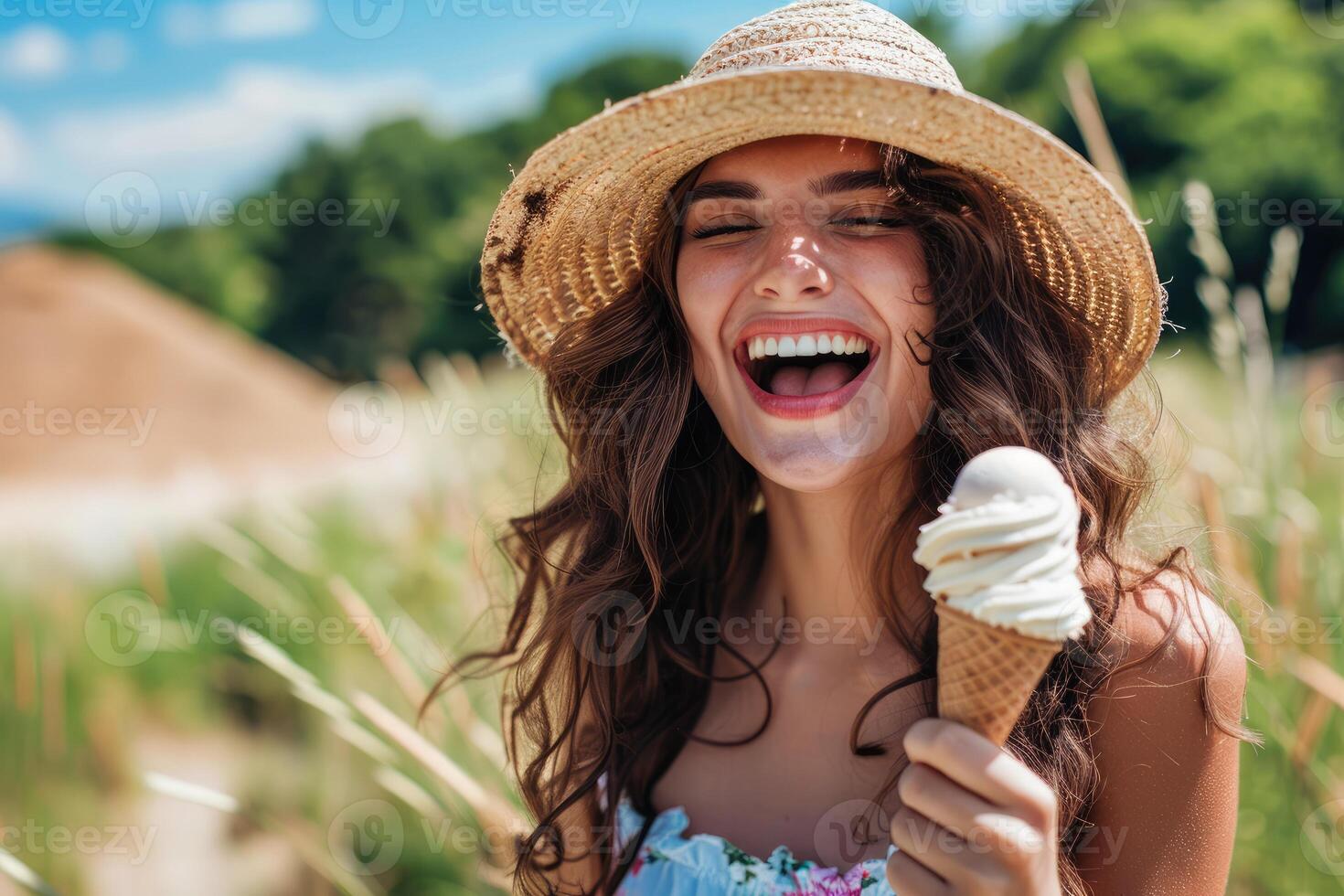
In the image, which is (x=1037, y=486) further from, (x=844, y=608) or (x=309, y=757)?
(x=309, y=757)

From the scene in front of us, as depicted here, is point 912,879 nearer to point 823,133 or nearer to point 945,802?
point 945,802

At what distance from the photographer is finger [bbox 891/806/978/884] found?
1.21 metres

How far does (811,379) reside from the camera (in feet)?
6.18

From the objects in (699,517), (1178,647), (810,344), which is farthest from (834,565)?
(1178,647)

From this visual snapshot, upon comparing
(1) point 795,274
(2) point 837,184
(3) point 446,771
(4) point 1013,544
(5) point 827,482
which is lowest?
(3) point 446,771

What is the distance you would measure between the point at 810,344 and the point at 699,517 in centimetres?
67

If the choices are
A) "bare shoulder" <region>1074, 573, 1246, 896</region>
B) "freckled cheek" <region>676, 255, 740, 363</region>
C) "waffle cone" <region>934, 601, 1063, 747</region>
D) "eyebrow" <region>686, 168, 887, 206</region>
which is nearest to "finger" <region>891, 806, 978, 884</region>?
"waffle cone" <region>934, 601, 1063, 747</region>

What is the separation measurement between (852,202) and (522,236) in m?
0.60

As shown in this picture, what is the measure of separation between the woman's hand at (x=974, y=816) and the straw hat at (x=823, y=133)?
0.80 m

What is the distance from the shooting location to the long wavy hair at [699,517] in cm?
170

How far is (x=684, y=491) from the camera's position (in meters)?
2.28

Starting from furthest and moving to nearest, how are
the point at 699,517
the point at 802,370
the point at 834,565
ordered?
1. the point at 699,517
2. the point at 834,565
3. the point at 802,370

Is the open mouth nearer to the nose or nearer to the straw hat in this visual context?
the nose

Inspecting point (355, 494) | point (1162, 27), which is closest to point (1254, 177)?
point (1162, 27)
